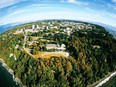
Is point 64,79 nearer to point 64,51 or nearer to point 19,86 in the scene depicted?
point 19,86

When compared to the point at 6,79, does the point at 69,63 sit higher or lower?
higher

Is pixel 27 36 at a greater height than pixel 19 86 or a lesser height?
greater

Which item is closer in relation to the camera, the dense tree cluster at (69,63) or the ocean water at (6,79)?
A: the dense tree cluster at (69,63)

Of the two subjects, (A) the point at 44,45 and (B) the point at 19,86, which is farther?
(A) the point at 44,45

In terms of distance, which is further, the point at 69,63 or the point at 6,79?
the point at 69,63

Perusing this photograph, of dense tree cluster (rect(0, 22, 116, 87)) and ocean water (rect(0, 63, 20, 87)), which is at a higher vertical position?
dense tree cluster (rect(0, 22, 116, 87))

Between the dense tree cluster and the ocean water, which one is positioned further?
the ocean water

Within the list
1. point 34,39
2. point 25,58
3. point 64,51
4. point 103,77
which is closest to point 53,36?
point 34,39

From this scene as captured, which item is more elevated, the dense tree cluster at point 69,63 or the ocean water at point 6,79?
the dense tree cluster at point 69,63
